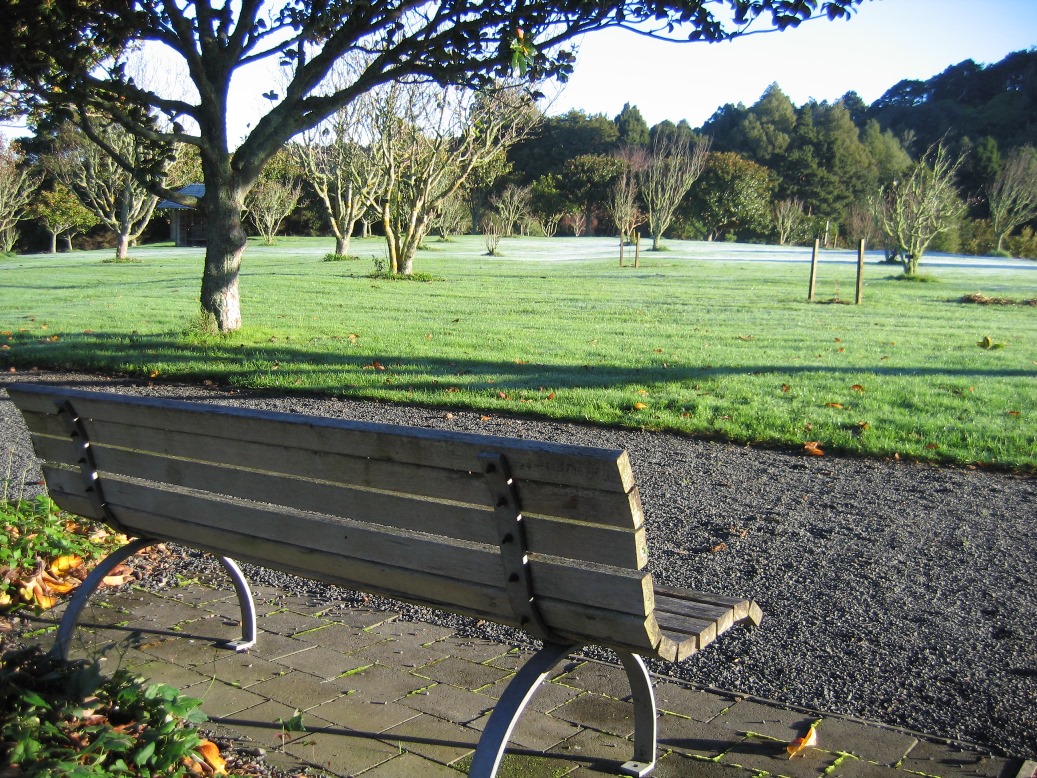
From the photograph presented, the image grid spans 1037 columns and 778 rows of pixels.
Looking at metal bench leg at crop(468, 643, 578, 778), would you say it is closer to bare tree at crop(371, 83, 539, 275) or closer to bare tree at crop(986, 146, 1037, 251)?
bare tree at crop(371, 83, 539, 275)

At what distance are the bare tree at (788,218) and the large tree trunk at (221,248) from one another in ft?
162

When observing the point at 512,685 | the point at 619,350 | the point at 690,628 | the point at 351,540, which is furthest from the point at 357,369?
the point at 512,685

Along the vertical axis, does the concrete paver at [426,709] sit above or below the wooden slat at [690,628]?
below

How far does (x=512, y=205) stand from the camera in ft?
162

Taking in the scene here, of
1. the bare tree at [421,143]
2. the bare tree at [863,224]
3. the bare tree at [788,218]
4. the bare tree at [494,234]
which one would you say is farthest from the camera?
Answer: the bare tree at [788,218]

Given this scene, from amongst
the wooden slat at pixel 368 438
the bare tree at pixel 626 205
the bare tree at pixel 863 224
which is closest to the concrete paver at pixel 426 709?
the wooden slat at pixel 368 438

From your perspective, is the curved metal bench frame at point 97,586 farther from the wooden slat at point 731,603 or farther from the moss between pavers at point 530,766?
the wooden slat at point 731,603

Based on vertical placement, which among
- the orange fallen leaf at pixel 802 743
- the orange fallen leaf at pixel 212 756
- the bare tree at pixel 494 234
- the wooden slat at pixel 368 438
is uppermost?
the bare tree at pixel 494 234

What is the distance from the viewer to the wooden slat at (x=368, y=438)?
210 centimetres

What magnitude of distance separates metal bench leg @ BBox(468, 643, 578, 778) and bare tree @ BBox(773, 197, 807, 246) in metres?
58.0

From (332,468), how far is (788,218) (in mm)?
58973

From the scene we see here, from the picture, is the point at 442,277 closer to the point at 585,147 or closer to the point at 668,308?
the point at 668,308

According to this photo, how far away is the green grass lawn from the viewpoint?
798cm

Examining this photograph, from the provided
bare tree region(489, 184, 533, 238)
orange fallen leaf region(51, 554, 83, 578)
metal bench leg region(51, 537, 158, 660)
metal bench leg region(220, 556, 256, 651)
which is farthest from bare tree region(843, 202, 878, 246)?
metal bench leg region(51, 537, 158, 660)
